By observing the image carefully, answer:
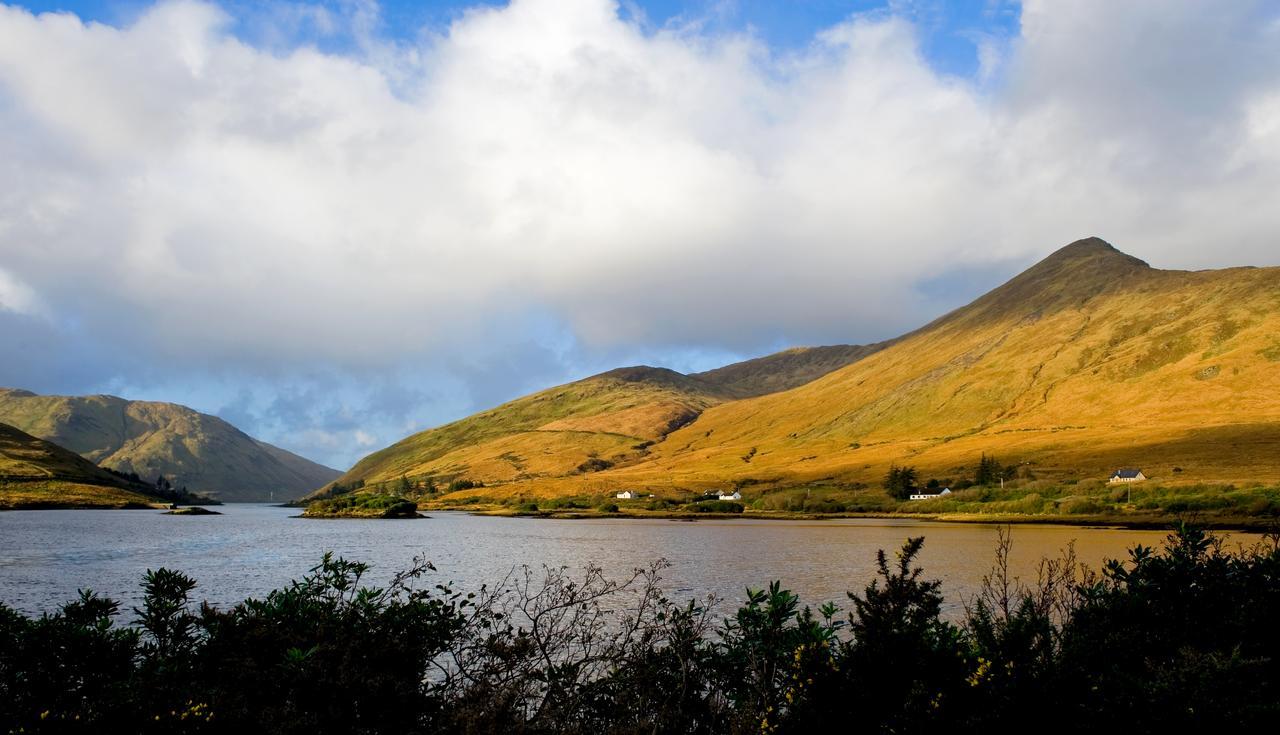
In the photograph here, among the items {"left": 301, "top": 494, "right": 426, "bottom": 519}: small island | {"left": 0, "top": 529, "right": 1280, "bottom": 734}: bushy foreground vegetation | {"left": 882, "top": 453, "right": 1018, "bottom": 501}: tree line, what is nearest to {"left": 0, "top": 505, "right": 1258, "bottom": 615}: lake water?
{"left": 0, "top": 529, "right": 1280, "bottom": 734}: bushy foreground vegetation

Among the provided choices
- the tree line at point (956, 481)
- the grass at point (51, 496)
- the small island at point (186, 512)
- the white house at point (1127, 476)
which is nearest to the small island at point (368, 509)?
the small island at point (186, 512)

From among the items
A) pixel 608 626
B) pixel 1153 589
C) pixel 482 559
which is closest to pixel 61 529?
pixel 482 559

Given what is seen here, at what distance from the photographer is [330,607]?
40.1 ft

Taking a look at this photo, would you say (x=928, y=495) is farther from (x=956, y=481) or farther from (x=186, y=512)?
(x=186, y=512)

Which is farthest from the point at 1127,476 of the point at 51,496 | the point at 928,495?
the point at 51,496

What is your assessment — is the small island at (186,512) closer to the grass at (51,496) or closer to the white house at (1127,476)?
the grass at (51,496)

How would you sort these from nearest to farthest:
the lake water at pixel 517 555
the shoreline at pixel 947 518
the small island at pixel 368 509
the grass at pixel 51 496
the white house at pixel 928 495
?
the lake water at pixel 517 555 < the shoreline at pixel 947 518 < the white house at pixel 928 495 < the grass at pixel 51 496 < the small island at pixel 368 509

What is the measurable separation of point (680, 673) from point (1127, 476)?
15878cm

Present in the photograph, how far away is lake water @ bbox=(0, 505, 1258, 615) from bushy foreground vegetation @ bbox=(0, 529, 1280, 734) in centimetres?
1840

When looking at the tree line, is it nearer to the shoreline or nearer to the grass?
the shoreline

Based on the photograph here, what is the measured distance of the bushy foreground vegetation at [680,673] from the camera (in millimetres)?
8383

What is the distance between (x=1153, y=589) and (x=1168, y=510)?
392 ft

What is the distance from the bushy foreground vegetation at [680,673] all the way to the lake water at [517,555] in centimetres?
1840

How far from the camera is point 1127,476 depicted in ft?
466
